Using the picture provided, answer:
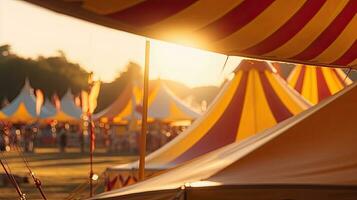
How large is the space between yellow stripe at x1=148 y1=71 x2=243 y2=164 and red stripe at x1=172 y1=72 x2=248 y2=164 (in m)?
0.06

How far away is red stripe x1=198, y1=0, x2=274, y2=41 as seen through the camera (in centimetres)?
388

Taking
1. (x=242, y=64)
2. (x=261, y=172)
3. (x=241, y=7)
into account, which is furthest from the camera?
(x=242, y=64)

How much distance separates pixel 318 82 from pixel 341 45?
296 inches

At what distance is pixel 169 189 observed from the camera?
332 centimetres

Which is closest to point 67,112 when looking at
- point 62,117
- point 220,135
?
point 62,117

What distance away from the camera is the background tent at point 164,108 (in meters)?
23.0

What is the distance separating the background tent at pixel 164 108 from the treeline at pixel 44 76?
118 feet

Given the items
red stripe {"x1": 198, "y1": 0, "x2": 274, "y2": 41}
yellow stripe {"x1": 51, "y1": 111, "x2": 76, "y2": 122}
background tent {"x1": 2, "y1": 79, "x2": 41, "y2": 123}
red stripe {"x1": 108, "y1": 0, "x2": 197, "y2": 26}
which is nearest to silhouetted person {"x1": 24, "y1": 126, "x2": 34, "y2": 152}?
background tent {"x1": 2, "y1": 79, "x2": 41, "y2": 123}

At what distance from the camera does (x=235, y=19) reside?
3.95 m

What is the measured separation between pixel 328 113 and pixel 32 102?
2847 centimetres

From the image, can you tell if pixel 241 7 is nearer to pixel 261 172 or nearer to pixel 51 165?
pixel 261 172

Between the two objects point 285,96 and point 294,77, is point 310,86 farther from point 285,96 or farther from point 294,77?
point 285,96

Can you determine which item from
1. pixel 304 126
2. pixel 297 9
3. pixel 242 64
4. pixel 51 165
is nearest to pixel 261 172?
pixel 304 126

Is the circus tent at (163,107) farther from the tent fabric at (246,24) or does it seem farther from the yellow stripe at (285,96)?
the tent fabric at (246,24)
